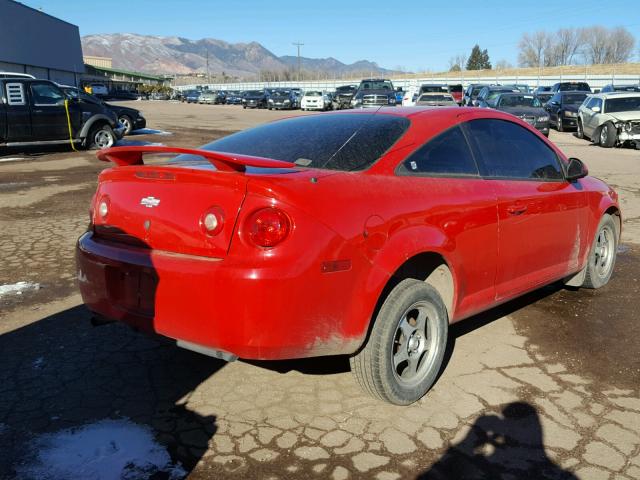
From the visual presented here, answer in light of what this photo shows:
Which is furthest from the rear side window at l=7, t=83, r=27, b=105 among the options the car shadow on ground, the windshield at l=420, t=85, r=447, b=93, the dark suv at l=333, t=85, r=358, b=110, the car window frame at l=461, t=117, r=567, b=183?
the dark suv at l=333, t=85, r=358, b=110

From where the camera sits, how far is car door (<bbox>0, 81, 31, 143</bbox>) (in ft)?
47.1

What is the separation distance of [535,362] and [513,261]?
0.67m

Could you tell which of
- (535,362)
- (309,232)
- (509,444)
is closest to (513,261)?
(535,362)

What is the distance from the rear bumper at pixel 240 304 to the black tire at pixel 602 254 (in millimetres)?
3028

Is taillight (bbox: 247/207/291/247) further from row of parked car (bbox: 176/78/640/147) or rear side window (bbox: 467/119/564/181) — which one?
row of parked car (bbox: 176/78/640/147)

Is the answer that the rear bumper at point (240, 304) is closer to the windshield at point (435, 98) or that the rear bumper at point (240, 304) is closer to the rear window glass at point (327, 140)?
the rear window glass at point (327, 140)

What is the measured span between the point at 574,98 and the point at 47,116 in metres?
20.8

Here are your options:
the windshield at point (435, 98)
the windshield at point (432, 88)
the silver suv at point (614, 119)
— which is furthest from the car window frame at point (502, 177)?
the windshield at point (432, 88)

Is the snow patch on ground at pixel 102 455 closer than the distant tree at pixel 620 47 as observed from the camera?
Yes

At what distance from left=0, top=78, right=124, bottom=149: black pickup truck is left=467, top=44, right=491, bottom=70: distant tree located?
112220 mm

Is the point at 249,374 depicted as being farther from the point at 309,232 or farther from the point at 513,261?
the point at 513,261

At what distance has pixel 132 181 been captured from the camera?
3361 millimetres

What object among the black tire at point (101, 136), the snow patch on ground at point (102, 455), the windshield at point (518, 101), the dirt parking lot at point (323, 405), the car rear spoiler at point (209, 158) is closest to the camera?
the snow patch on ground at point (102, 455)

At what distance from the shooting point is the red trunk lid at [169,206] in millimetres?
2914
